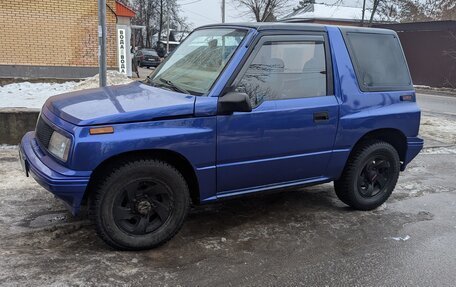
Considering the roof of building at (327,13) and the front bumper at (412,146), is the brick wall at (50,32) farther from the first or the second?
the roof of building at (327,13)

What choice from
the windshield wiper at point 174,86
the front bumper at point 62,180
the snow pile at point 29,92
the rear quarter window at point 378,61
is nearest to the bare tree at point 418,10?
the snow pile at point 29,92

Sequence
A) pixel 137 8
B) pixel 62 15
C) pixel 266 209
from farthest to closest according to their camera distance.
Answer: pixel 137 8 < pixel 62 15 < pixel 266 209

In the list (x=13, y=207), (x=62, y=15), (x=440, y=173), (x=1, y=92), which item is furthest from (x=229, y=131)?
(x=62, y=15)

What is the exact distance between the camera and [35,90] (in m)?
11.0

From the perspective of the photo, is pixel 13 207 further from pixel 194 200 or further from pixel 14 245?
pixel 194 200

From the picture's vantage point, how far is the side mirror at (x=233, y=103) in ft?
12.2

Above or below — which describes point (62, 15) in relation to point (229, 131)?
above

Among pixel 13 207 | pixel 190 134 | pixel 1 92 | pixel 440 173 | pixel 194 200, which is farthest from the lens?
pixel 1 92

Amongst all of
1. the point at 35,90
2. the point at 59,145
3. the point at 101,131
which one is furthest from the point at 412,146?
the point at 35,90

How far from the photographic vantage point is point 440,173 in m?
6.77

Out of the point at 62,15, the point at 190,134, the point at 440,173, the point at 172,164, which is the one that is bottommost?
the point at 440,173

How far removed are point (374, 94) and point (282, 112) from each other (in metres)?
1.21

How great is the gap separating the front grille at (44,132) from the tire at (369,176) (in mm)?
2913

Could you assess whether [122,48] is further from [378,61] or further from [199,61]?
[378,61]
